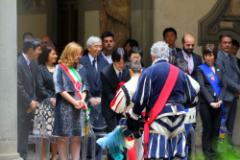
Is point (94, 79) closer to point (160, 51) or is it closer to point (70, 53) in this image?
point (70, 53)

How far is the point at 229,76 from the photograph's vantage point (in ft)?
36.7

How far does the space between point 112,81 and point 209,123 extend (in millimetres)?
1829

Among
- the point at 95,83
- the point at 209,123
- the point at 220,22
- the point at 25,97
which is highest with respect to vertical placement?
the point at 220,22

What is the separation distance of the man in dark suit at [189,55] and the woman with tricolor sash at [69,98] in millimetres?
2181

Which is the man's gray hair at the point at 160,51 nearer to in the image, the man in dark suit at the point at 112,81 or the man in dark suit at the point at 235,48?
the man in dark suit at the point at 112,81

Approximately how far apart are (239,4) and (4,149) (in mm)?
5598

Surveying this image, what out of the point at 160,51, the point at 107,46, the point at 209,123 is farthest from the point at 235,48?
the point at 160,51

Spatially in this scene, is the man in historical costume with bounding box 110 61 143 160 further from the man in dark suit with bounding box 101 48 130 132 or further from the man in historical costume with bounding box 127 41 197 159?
the man in dark suit with bounding box 101 48 130 132

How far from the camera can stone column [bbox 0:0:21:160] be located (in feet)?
28.4

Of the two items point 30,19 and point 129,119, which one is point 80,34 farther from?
point 129,119

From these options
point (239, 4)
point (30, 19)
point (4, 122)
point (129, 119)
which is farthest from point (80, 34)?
point (129, 119)

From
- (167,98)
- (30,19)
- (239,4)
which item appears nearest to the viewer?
(167,98)

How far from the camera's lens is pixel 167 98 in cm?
712

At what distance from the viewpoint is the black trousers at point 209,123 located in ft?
35.1
